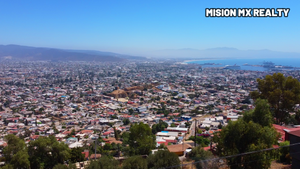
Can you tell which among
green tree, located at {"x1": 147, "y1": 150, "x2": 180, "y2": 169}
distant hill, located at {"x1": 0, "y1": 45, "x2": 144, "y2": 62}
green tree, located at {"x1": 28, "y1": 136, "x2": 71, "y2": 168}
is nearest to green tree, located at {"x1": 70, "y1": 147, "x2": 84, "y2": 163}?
green tree, located at {"x1": 28, "y1": 136, "x2": 71, "y2": 168}

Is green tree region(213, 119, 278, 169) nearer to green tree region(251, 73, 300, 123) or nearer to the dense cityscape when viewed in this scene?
the dense cityscape

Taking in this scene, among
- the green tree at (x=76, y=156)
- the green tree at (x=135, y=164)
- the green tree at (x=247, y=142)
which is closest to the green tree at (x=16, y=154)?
→ the green tree at (x=76, y=156)

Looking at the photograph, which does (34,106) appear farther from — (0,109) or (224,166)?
(224,166)

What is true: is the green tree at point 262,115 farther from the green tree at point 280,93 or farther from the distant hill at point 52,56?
the distant hill at point 52,56

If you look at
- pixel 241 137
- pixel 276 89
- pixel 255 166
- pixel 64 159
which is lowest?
pixel 64 159

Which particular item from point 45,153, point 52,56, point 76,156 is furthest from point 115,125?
point 52,56

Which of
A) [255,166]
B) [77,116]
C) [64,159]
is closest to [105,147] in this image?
[64,159]
